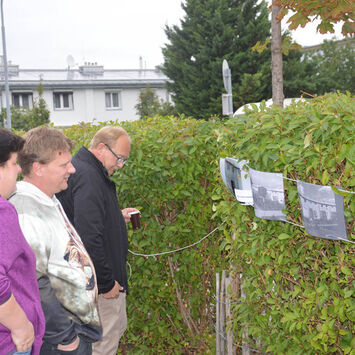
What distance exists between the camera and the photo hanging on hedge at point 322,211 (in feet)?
8.16

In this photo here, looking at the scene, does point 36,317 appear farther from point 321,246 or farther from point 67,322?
point 321,246

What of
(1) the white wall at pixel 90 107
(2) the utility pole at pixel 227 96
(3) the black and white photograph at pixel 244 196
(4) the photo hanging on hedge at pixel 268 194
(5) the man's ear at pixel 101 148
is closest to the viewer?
(4) the photo hanging on hedge at pixel 268 194

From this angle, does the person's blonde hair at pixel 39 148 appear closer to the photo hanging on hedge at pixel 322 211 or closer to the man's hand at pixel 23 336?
the man's hand at pixel 23 336

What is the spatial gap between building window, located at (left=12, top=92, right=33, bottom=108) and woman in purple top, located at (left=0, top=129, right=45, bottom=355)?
126 ft

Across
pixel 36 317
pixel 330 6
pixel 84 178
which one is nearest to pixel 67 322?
pixel 36 317

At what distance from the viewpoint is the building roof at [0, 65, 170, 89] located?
124 ft

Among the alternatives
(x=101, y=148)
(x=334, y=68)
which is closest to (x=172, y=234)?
(x=101, y=148)

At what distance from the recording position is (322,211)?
2533 millimetres

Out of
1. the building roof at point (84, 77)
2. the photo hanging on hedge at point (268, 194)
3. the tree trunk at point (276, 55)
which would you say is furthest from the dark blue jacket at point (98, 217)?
the building roof at point (84, 77)

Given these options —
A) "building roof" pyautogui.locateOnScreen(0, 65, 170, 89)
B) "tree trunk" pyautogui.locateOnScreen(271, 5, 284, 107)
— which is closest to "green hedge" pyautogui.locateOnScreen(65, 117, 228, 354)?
"tree trunk" pyautogui.locateOnScreen(271, 5, 284, 107)

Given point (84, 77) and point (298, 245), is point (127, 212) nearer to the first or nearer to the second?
point (298, 245)

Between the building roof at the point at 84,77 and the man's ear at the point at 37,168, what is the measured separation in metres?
35.4

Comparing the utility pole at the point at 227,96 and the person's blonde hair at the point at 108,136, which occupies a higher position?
the utility pole at the point at 227,96

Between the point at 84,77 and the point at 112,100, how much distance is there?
394 cm
